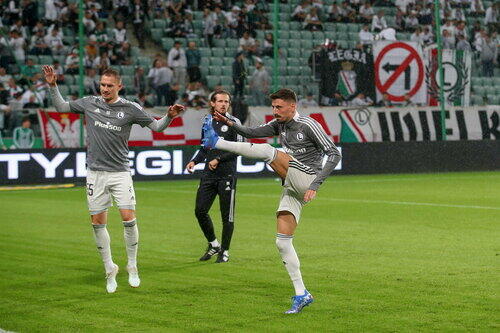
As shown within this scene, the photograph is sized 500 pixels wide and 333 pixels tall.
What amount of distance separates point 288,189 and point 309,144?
44 centimetres

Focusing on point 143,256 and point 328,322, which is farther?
point 143,256

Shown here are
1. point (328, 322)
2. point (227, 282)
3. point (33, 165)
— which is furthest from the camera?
point (33, 165)

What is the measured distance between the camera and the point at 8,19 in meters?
25.2

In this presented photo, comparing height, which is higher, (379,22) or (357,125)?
(379,22)

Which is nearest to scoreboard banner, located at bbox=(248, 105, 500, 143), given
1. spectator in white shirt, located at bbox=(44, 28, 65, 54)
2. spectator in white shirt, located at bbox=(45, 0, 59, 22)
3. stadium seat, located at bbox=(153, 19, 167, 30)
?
stadium seat, located at bbox=(153, 19, 167, 30)

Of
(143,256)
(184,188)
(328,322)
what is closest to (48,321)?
(328,322)

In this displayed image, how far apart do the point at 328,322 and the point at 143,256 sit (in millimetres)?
4806

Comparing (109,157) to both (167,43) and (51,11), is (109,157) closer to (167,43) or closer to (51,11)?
(51,11)

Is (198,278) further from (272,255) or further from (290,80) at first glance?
(290,80)

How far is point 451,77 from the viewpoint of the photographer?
27281 mm

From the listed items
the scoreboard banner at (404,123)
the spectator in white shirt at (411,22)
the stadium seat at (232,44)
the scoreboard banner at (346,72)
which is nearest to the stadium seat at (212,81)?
the stadium seat at (232,44)

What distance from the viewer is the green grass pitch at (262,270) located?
341 inches

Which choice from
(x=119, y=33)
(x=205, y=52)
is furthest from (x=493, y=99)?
(x=119, y=33)

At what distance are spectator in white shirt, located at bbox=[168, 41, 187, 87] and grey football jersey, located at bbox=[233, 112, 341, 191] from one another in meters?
15.8
